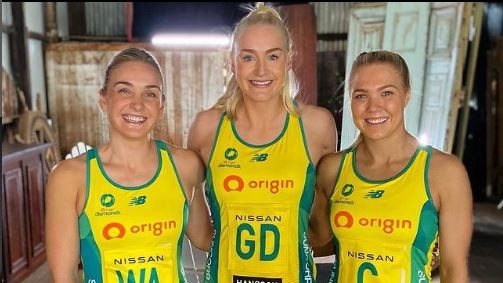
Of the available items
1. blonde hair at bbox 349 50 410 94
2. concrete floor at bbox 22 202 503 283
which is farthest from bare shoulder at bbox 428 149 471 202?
concrete floor at bbox 22 202 503 283

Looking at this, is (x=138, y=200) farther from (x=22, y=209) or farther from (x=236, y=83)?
(x=22, y=209)

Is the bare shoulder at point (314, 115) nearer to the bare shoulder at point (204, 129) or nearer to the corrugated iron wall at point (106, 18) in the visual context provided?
the bare shoulder at point (204, 129)

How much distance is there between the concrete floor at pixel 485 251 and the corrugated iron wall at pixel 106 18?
15.1 ft

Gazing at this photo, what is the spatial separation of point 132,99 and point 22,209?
3136 millimetres

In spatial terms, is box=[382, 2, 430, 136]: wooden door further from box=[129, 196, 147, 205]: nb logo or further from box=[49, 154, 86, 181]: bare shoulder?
box=[49, 154, 86, 181]: bare shoulder

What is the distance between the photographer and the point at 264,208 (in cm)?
172

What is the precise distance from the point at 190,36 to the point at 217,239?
635 centimetres

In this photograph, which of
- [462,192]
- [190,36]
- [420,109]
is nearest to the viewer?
[462,192]

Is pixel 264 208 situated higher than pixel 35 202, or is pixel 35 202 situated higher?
pixel 264 208

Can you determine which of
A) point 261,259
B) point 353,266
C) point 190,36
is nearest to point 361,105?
point 353,266

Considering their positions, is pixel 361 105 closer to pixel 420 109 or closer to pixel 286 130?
pixel 286 130

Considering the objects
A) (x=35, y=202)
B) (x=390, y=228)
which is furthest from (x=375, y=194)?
(x=35, y=202)

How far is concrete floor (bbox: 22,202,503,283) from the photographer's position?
13.6ft

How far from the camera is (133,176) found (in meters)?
1.54
